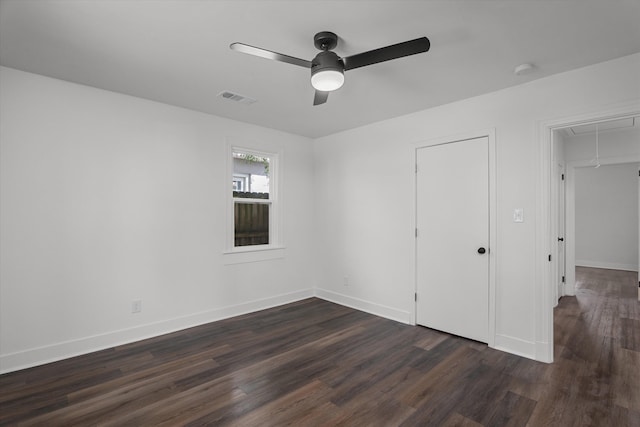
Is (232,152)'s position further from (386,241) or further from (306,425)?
(306,425)

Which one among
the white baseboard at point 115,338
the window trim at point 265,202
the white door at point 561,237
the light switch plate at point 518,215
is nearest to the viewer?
the white baseboard at point 115,338

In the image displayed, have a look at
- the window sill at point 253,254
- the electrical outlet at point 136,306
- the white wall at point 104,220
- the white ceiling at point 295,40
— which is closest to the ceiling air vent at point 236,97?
the white ceiling at point 295,40

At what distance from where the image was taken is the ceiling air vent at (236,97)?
328 cm

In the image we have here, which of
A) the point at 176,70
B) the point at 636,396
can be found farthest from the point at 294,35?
the point at 636,396

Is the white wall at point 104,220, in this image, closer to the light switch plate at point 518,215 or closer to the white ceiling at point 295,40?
the white ceiling at point 295,40

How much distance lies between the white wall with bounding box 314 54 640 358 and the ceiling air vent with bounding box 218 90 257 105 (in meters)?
1.69

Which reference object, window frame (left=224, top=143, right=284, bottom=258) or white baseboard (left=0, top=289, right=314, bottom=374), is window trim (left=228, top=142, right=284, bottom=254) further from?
white baseboard (left=0, top=289, right=314, bottom=374)

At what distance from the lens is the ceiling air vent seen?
129 inches

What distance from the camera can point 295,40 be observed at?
2.25m

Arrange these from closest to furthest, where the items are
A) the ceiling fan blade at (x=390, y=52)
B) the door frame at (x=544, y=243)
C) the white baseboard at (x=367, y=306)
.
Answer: the ceiling fan blade at (x=390, y=52) < the door frame at (x=544, y=243) < the white baseboard at (x=367, y=306)

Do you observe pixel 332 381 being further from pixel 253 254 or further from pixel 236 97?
pixel 236 97

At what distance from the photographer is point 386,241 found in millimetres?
4203

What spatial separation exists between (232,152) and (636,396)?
15.0 ft

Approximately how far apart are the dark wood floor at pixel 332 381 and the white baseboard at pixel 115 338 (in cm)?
10
